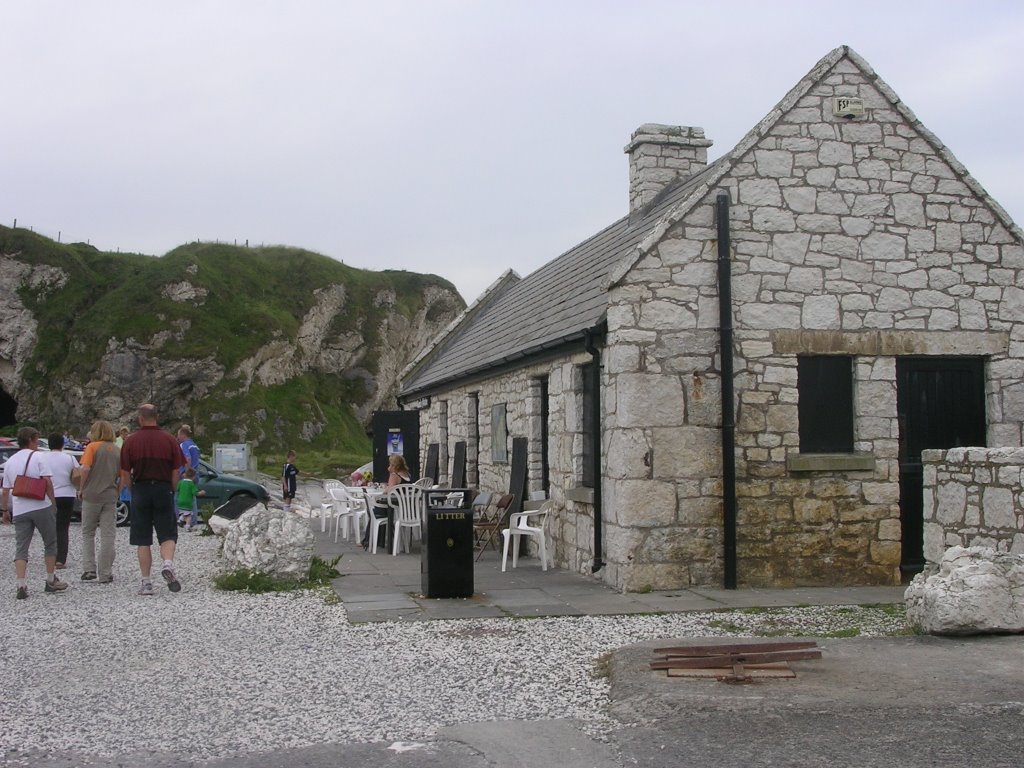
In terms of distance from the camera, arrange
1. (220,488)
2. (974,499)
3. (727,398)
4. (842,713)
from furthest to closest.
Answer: (220,488)
(727,398)
(974,499)
(842,713)

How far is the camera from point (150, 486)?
10195mm

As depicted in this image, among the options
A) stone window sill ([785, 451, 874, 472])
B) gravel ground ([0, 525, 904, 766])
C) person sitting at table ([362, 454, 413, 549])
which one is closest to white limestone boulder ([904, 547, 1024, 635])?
gravel ground ([0, 525, 904, 766])

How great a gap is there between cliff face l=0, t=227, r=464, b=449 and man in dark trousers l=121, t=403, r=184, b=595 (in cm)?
3615

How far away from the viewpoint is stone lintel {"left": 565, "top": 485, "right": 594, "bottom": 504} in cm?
1110

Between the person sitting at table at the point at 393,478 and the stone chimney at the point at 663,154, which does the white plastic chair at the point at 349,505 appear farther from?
the stone chimney at the point at 663,154

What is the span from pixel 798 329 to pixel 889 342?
3.33ft

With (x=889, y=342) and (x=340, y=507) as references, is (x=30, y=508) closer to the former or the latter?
(x=340, y=507)

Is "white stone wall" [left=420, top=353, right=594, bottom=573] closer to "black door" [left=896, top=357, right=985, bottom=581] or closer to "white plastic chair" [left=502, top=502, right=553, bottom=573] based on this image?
"white plastic chair" [left=502, top=502, right=553, bottom=573]

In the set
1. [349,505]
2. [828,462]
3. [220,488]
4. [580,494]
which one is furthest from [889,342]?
[220,488]

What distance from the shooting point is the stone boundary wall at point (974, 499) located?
25.0ft

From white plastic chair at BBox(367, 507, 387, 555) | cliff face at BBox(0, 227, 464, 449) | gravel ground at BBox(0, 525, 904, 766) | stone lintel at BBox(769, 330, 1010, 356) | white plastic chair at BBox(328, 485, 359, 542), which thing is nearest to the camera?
gravel ground at BBox(0, 525, 904, 766)

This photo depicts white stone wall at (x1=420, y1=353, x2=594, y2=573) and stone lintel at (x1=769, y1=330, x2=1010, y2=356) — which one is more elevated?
stone lintel at (x1=769, y1=330, x2=1010, y2=356)

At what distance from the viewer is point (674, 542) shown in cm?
1024

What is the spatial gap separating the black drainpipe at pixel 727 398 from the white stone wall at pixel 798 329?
4.2 inches
